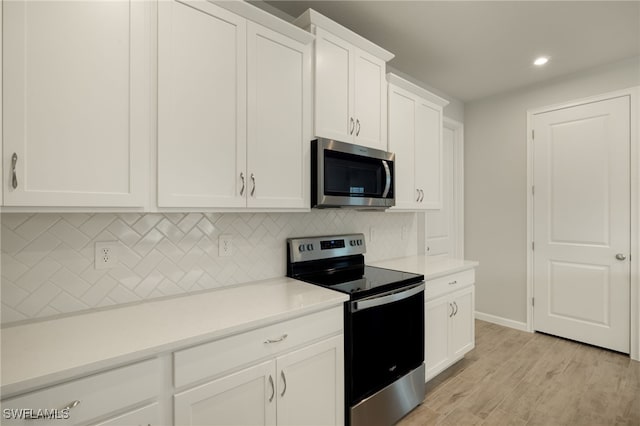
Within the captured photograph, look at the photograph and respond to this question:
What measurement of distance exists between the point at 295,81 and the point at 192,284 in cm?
129

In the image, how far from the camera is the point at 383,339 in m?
1.88

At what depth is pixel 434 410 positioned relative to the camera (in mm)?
2164

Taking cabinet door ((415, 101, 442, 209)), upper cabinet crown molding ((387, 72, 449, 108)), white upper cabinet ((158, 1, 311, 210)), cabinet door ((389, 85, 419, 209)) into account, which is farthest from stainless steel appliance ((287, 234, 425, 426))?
upper cabinet crown molding ((387, 72, 449, 108))

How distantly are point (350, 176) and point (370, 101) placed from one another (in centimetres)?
61

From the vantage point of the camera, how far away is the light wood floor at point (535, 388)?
2094 mm

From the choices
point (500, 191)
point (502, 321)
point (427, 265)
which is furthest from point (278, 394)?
point (500, 191)

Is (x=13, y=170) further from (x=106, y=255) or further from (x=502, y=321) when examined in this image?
(x=502, y=321)

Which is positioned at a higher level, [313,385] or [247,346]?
[247,346]

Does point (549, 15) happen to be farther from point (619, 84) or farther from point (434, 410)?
point (434, 410)

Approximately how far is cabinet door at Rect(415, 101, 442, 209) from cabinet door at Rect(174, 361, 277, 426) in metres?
1.96

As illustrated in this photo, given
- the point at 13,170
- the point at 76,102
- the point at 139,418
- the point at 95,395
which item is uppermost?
the point at 76,102

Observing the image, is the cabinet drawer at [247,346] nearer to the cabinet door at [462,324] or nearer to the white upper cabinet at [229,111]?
the white upper cabinet at [229,111]

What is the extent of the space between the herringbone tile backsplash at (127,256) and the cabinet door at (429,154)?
118cm

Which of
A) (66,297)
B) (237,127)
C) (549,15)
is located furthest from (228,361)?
(549,15)
